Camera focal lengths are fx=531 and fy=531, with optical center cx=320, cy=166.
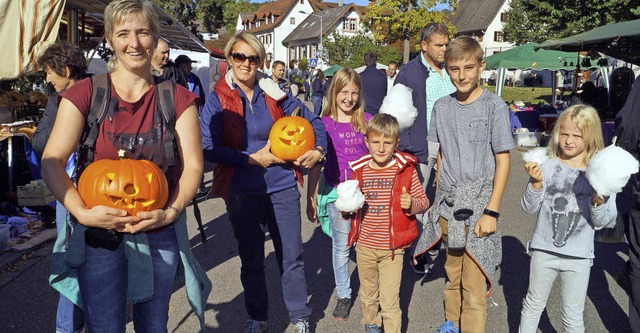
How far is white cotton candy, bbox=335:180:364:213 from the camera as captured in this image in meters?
3.67

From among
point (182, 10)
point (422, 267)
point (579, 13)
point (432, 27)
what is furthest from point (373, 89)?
point (182, 10)

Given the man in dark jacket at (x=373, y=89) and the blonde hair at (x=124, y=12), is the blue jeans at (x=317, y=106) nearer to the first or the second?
the man in dark jacket at (x=373, y=89)

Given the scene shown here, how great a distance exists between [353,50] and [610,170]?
50881mm

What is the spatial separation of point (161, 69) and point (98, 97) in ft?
14.9

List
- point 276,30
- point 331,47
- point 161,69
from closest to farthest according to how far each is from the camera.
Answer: point 161,69
point 331,47
point 276,30

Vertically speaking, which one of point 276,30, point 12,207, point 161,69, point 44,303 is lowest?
point 44,303

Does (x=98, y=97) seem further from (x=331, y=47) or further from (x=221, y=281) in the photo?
(x=331, y=47)

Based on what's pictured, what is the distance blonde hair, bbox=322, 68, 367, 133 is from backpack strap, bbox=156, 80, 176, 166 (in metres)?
2.09

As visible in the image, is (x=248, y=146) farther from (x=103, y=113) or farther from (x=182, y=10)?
(x=182, y=10)

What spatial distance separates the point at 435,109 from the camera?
3838 mm

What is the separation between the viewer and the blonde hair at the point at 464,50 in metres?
3.43

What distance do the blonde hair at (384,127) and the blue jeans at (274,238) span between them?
71 centimetres

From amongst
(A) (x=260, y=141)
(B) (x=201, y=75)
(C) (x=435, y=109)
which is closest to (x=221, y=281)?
(A) (x=260, y=141)

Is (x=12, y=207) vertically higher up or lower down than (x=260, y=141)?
lower down
